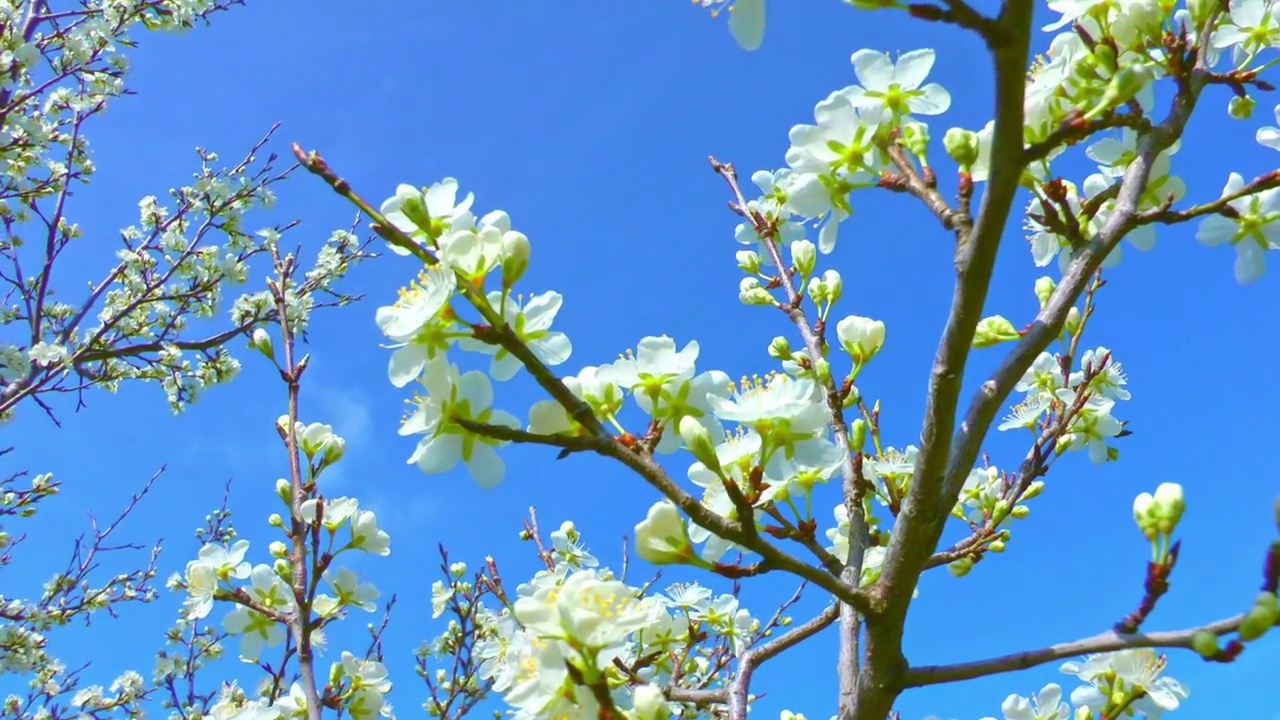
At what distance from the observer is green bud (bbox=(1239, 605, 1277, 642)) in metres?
1.02

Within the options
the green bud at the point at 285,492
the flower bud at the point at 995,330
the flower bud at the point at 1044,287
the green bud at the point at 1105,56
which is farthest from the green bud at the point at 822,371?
the green bud at the point at 285,492

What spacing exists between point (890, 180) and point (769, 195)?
1.51 m

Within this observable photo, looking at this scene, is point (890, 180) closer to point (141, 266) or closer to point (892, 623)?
point (892, 623)

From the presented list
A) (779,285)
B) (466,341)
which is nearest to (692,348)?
(466,341)

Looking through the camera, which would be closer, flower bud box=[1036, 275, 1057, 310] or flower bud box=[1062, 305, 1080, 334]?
flower bud box=[1036, 275, 1057, 310]

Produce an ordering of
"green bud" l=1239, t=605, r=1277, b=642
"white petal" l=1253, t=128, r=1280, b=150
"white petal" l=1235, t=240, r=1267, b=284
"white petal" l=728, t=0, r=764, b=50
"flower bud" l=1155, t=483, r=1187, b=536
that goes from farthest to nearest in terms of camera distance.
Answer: "white petal" l=1235, t=240, r=1267, b=284 → "white petal" l=1253, t=128, r=1280, b=150 → "white petal" l=728, t=0, r=764, b=50 → "flower bud" l=1155, t=483, r=1187, b=536 → "green bud" l=1239, t=605, r=1277, b=642

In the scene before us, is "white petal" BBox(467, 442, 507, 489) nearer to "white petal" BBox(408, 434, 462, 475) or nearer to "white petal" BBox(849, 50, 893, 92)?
"white petal" BBox(408, 434, 462, 475)

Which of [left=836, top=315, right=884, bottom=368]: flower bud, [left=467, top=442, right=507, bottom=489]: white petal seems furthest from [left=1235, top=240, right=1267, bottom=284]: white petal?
[left=467, top=442, right=507, bottom=489]: white petal

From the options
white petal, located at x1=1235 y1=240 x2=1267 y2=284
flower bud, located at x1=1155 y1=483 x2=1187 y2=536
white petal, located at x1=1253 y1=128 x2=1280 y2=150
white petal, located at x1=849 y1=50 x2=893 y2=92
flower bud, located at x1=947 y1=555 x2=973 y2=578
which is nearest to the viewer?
flower bud, located at x1=1155 y1=483 x2=1187 y2=536

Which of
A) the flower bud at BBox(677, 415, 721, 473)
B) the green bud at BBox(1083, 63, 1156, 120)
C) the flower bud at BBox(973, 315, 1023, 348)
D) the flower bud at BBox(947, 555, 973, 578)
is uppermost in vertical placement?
the flower bud at BBox(973, 315, 1023, 348)

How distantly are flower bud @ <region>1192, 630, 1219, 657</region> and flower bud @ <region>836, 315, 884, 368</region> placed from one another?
A: 44.2 inches

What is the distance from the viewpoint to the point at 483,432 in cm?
143

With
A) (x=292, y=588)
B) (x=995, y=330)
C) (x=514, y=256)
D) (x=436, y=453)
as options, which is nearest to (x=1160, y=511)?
(x=995, y=330)

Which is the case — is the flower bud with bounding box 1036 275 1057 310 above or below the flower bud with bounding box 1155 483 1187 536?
above
